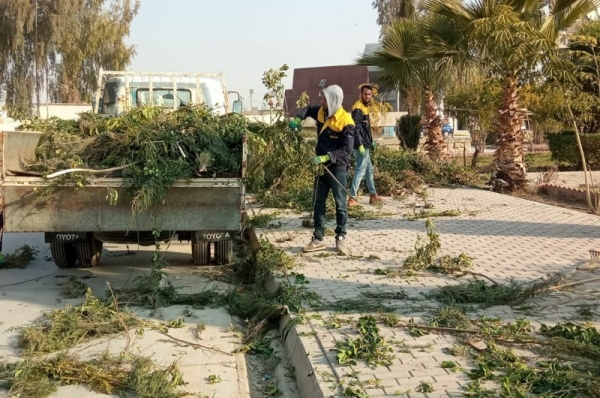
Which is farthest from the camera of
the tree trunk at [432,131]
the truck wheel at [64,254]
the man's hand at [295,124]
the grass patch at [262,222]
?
the tree trunk at [432,131]

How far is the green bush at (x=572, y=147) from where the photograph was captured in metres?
17.5

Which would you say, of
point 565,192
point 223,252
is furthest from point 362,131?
point 565,192

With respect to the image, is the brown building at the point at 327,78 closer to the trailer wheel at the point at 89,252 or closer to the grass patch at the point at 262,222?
the grass patch at the point at 262,222

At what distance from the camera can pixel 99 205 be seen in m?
5.93

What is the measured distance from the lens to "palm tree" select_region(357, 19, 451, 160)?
53.2 ft

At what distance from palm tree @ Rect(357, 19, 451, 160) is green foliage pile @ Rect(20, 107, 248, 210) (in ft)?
34.1

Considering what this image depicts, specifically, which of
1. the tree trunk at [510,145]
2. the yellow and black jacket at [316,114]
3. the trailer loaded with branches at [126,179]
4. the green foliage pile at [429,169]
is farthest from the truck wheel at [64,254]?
the tree trunk at [510,145]

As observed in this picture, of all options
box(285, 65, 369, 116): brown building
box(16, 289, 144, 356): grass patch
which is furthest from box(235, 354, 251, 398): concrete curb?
box(285, 65, 369, 116): brown building

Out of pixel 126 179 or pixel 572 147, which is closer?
pixel 126 179

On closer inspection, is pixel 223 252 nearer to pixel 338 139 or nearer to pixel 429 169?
pixel 338 139

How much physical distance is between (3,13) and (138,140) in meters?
40.3

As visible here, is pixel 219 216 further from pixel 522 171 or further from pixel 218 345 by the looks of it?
pixel 522 171

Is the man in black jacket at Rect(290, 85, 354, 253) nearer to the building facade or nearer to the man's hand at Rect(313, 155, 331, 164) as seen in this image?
the man's hand at Rect(313, 155, 331, 164)

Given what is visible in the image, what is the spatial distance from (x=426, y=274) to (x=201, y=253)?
2739mm
